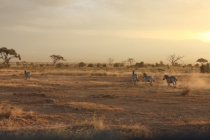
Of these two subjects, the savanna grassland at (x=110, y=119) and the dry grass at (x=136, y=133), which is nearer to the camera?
the dry grass at (x=136, y=133)

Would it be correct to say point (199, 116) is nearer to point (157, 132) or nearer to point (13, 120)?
point (157, 132)

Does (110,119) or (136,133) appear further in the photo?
(110,119)

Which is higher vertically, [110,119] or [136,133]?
[136,133]

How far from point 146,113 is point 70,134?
711 cm

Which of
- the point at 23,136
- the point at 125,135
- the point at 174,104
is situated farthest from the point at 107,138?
the point at 174,104

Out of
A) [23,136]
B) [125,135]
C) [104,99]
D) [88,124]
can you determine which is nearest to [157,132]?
[125,135]

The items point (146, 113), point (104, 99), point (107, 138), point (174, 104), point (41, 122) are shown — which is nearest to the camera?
point (107, 138)

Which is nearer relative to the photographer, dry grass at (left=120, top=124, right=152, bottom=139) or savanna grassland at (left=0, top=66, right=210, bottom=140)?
dry grass at (left=120, top=124, right=152, bottom=139)

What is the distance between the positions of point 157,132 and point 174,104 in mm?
9603

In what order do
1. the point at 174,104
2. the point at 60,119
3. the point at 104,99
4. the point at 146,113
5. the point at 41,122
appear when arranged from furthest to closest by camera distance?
the point at 104,99 < the point at 174,104 < the point at 146,113 < the point at 60,119 < the point at 41,122

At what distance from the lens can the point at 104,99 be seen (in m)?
21.4

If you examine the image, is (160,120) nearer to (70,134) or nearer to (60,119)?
(60,119)

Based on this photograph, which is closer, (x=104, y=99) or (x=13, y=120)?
(x=13, y=120)

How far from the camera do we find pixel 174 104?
19047mm
